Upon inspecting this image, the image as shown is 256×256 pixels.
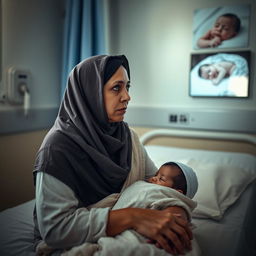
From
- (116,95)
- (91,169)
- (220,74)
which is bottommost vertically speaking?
(91,169)

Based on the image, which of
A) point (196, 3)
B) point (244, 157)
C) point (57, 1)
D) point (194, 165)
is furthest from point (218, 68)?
point (57, 1)

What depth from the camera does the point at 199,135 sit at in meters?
1.95

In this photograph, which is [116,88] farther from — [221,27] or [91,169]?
[221,27]

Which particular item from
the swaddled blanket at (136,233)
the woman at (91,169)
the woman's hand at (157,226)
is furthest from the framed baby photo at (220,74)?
the woman's hand at (157,226)

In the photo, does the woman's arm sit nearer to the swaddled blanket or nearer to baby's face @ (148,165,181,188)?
the swaddled blanket

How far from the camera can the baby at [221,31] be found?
1.82m

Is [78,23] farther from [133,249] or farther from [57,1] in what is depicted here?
[133,249]

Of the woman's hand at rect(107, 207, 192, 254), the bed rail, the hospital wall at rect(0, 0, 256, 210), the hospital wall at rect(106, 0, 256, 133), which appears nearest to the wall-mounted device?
the hospital wall at rect(0, 0, 256, 210)

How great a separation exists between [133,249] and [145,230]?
0.07 m

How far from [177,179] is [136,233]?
275 mm

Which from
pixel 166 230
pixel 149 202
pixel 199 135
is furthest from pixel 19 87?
pixel 166 230

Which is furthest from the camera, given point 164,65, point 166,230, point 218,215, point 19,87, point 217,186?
point 164,65

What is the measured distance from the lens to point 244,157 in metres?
1.73

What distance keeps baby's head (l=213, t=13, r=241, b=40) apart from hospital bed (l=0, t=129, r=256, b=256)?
0.74 m
